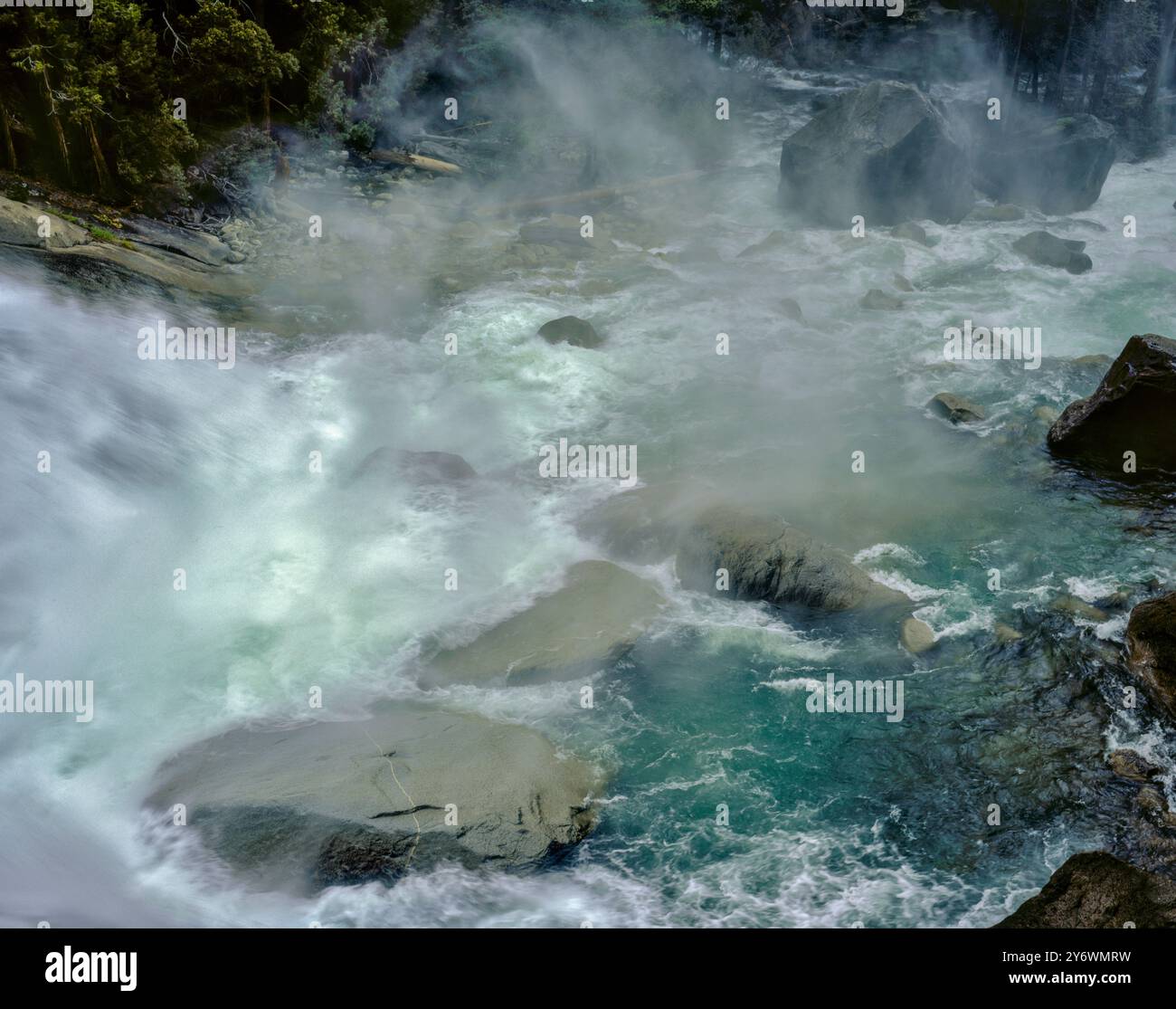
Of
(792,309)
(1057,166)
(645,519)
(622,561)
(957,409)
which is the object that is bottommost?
(622,561)

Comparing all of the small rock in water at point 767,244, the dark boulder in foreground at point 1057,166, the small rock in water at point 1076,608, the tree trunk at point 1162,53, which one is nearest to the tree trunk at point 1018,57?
the tree trunk at point 1162,53

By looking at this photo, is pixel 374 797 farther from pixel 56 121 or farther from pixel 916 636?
pixel 56 121

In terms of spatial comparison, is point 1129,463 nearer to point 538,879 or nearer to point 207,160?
point 538,879

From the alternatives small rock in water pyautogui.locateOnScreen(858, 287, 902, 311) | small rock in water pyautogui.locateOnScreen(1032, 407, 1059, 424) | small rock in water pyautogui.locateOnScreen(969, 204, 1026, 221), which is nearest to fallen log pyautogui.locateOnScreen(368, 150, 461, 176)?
small rock in water pyautogui.locateOnScreen(858, 287, 902, 311)

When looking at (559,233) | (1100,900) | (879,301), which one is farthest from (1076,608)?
(559,233)

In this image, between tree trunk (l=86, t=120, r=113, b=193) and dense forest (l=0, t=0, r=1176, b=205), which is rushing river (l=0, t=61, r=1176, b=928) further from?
dense forest (l=0, t=0, r=1176, b=205)
